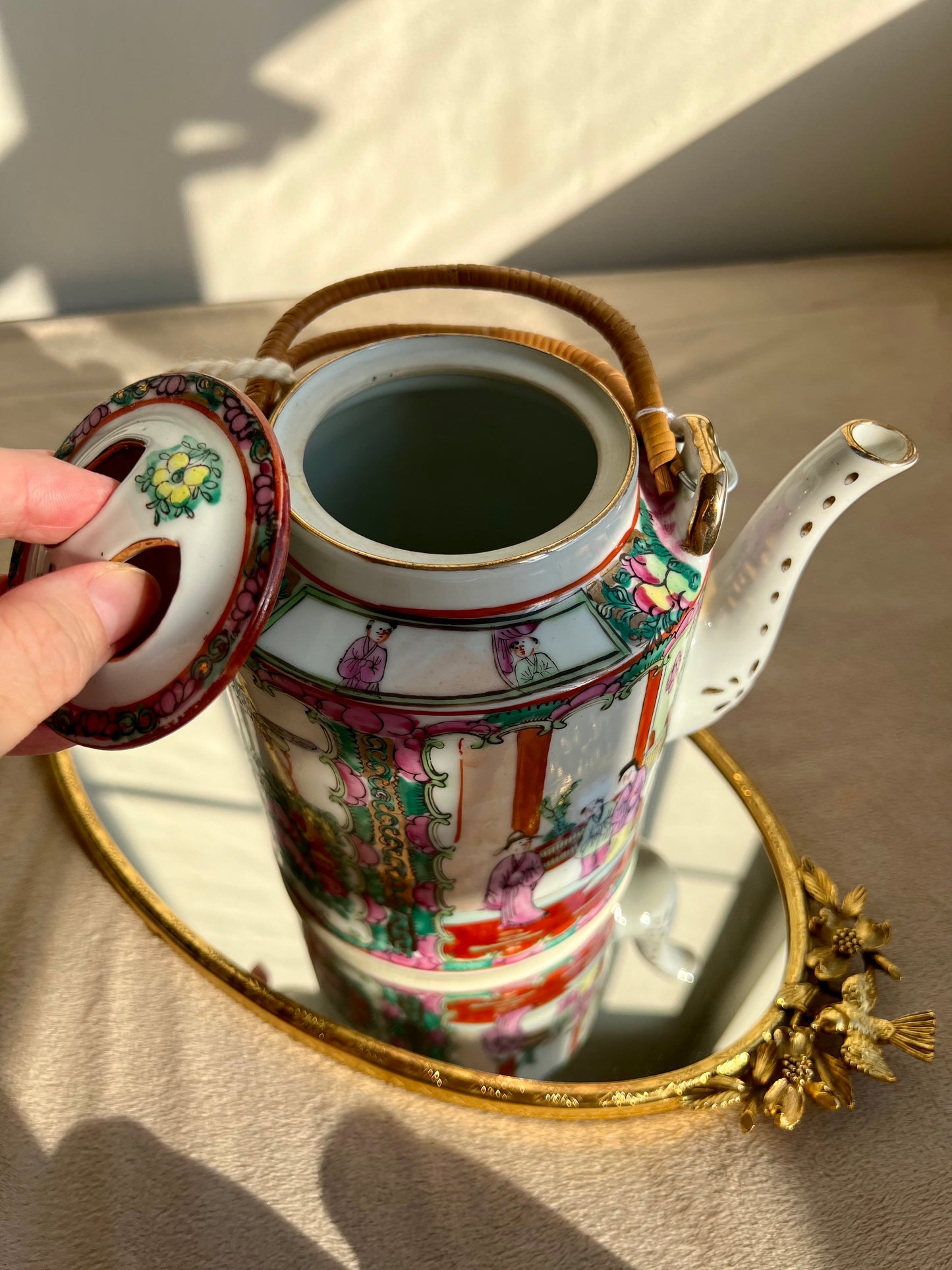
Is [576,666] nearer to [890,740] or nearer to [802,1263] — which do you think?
[802,1263]

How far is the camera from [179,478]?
0.48 metres

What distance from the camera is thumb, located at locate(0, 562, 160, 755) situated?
440mm

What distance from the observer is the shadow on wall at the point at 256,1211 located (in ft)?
2.05

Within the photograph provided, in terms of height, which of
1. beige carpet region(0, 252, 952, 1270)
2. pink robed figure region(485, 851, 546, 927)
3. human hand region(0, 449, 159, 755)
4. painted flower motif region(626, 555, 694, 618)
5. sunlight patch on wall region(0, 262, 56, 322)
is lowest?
beige carpet region(0, 252, 952, 1270)

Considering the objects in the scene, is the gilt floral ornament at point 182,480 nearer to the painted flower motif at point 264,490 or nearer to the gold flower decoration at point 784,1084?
the painted flower motif at point 264,490

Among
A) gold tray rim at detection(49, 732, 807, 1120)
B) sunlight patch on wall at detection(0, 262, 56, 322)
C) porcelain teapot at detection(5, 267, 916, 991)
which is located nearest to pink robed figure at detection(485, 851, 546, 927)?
porcelain teapot at detection(5, 267, 916, 991)

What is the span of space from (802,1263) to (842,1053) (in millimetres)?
133

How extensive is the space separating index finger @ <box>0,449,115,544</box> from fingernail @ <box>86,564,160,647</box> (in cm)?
5

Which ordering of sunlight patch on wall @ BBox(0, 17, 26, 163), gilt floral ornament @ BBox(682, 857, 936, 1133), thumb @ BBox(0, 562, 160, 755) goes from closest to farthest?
1. thumb @ BBox(0, 562, 160, 755)
2. gilt floral ornament @ BBox(682, 857, 936, 1133)
3. sunlight patch on wall @ BBox(0, 17, 26, 163)

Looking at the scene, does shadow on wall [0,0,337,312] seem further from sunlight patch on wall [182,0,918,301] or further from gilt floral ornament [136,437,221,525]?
gilt floral ornament [136,437,221,525]

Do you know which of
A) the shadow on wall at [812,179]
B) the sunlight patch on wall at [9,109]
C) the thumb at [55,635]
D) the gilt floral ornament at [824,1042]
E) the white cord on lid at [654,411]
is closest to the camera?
the thumb at [55,635]

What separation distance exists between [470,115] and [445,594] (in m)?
1.01

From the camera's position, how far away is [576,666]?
1.65ft

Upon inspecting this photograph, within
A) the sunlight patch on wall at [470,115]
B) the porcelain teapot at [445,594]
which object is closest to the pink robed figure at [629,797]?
the porcelain teapot at [445,594]
